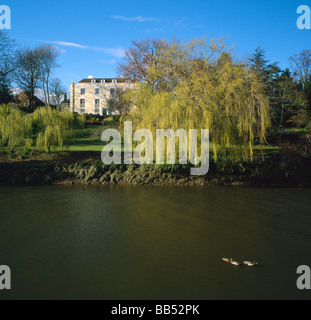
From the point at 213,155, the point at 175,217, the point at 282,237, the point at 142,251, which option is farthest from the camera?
the point at 213,155

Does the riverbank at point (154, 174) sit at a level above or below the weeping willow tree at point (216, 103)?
below

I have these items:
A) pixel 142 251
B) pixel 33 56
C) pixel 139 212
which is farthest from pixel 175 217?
pixel 33 56

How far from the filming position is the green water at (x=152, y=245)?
18.6ft

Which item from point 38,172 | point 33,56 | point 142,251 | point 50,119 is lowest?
point 142,251

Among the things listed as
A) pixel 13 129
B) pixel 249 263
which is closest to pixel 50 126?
pixel 13 129

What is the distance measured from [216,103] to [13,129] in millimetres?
12050

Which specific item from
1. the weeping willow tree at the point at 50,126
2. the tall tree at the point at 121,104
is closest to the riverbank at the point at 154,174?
the weeping willow tree at the point at 50,126

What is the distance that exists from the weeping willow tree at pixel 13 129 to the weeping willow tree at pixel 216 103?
7420mm

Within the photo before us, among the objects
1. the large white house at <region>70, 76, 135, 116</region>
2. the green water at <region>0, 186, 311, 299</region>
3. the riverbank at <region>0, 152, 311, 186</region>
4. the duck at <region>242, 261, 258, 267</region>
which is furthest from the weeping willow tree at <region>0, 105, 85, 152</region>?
the large white house at <region>70, 76, 135, 116</region>

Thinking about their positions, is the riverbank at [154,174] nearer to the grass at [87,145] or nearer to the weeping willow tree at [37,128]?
the weeping willow tree at [37,128]

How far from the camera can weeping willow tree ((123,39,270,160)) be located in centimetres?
1485

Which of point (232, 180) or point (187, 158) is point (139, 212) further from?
point (232, 180)

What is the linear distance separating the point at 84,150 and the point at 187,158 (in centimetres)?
752

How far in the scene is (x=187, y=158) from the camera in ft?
53.3
